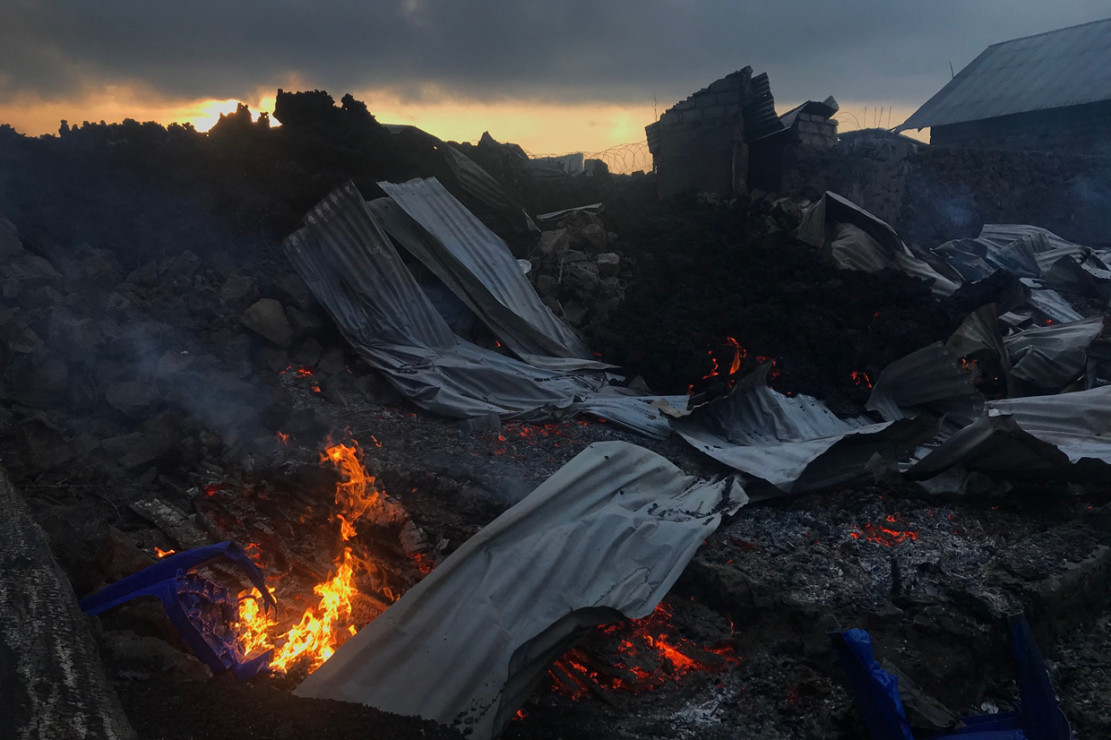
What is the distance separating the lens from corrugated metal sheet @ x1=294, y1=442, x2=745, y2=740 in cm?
288

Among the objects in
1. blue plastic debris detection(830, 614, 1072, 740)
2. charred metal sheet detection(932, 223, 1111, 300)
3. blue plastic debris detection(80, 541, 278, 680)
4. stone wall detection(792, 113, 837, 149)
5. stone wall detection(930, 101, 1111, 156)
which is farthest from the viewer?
stone wall detection(930, 101, 1111, 156)

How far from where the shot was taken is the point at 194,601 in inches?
126

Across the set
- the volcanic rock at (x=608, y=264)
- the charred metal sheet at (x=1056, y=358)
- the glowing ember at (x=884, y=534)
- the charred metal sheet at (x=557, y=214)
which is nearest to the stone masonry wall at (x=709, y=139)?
the charred metal sheet at (x=557, y=214)

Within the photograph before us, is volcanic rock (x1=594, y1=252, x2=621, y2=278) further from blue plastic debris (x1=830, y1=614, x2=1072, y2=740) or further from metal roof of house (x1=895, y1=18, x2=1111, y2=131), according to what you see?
metal roof of house (x1=895, y1=18, x2=1111, y2=131)

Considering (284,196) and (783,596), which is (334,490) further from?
(284,196)

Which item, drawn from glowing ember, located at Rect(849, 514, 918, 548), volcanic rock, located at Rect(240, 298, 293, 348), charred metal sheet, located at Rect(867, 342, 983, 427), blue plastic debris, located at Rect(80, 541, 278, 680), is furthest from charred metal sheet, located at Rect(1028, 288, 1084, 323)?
blue plastic debris, located at Rect(80, 541, 278, 680)

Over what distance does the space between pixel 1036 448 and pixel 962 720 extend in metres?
2.25

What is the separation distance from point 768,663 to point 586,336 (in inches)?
195

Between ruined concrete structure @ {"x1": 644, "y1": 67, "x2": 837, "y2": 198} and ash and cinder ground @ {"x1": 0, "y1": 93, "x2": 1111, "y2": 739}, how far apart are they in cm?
228

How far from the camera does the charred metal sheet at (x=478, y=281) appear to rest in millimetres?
7555

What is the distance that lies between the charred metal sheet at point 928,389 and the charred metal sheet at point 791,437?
33 cm

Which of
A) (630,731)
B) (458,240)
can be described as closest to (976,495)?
(630,731)

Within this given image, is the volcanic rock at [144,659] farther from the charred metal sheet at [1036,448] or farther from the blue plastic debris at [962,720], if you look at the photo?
the charred metal sheet at [1036,448]

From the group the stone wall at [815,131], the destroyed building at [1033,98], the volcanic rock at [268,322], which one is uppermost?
the destroyed building at [1033,98]
